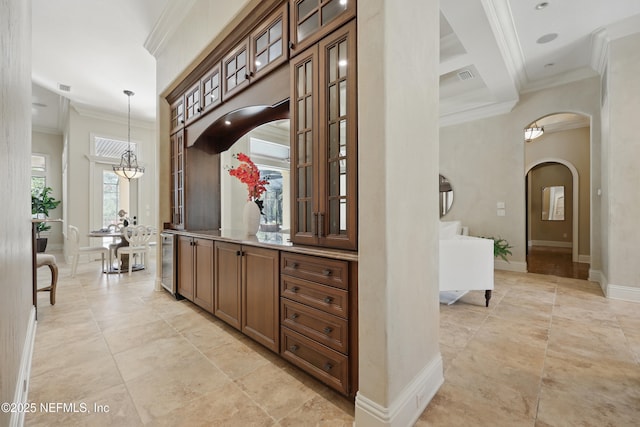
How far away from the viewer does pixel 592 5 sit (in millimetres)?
3195

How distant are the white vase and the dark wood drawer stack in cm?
108

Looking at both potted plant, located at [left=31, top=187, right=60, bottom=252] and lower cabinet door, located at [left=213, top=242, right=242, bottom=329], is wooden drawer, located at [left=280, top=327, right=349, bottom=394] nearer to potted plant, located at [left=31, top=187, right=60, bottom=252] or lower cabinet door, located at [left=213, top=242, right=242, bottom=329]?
lower cabinet door, located at [left=213, top=242, right=242, bottom=329]

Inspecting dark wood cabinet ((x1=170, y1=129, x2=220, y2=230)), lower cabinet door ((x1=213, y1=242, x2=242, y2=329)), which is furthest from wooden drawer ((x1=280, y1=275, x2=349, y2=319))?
dark wood cabinet ((x1=170, y1=129, x2=220, y2=230))

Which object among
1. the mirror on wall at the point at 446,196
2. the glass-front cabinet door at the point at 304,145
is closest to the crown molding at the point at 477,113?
the mirror on wall at the point at 446,196

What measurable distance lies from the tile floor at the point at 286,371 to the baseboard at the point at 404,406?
7cm

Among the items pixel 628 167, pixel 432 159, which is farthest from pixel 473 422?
pixel 628 167

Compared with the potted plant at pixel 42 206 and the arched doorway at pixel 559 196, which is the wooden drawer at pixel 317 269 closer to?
the arched doorway at pixel 559 196

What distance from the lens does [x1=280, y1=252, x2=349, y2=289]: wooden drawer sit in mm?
1578

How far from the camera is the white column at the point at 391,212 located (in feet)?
4.31

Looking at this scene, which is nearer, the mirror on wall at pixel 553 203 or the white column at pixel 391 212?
the white column at pixel 391 212

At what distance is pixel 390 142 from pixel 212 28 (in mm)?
2480

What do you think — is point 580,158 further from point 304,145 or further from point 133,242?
point 133,242

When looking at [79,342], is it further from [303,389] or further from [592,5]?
[592,5]

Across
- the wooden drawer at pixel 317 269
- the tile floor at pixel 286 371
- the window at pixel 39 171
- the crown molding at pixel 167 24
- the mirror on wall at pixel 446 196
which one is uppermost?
the crown molding at pixel 167 24
